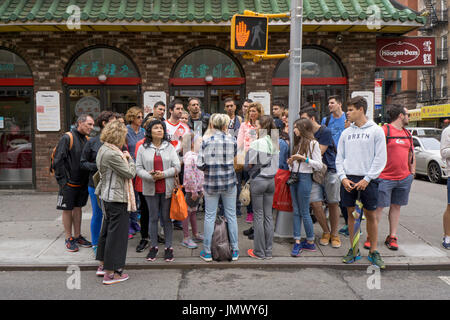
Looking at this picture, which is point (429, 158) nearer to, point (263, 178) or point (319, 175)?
point (319, 175)

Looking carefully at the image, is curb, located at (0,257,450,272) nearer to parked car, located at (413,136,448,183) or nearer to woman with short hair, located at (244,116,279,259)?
woman with short hair, located at (244,116,279,259)

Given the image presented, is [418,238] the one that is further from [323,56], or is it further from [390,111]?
[323,56]

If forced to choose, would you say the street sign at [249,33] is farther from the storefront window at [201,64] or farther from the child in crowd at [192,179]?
the storefront window at [201,64]

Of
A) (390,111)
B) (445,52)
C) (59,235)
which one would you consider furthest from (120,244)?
(445,52)

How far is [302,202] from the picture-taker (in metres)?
5.29

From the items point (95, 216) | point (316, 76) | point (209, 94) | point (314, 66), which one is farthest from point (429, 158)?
point (95, 216)

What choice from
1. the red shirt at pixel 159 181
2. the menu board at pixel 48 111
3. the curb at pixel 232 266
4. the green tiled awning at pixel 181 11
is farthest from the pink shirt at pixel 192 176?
the menu board at pixel 48 111

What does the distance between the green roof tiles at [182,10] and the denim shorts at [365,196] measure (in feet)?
15.5

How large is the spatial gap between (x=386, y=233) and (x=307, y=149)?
2.28 meters

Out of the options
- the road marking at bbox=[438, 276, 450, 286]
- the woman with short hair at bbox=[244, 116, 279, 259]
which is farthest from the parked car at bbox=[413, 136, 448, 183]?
the woman with short hair at bbox=[244, 116, 279, 259]

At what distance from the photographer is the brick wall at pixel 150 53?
921 centimetres

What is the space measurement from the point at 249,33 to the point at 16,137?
6684mm

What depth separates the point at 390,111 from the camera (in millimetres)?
5445

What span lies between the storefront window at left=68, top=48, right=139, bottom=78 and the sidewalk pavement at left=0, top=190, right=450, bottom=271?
4.15m
